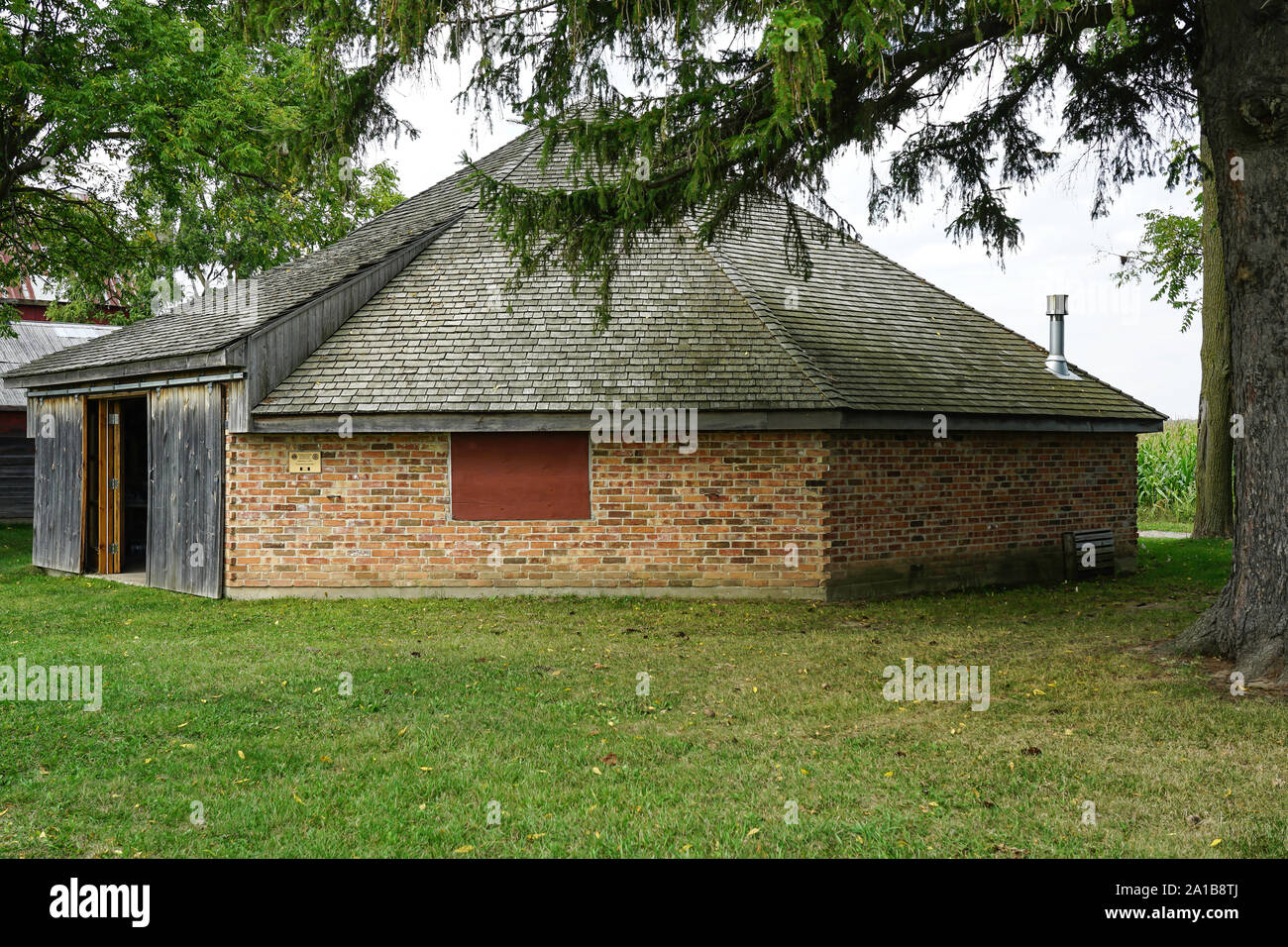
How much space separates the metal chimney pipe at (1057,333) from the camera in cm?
1598

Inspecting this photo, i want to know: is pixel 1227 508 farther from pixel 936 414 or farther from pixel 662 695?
pixel 662 695

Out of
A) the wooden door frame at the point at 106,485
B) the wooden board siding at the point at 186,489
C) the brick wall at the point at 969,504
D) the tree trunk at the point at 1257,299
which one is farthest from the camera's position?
the wooden door frame at the point at 106,485

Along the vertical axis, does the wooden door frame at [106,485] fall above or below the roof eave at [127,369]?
below

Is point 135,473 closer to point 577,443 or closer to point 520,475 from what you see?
point 520,475

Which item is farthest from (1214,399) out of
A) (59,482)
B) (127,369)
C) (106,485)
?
(59,482)

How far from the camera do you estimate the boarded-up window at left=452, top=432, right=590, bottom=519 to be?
40.1 feet

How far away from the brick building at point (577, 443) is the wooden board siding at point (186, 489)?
37mm

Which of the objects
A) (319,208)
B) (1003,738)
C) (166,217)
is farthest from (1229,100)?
(319,208)

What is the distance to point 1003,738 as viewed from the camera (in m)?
6.04

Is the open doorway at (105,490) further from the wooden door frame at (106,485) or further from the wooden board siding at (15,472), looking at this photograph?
the wooden board siding at (15,472)

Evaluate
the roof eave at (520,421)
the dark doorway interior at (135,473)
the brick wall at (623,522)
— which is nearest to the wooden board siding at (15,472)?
the dark doorway interior at (135,473)

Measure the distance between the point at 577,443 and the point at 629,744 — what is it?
661 centimetres

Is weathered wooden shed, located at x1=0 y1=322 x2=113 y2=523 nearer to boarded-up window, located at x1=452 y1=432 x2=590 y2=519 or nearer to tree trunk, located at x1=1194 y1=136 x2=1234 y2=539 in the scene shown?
boarded-up window, located at x1=452 y1=432 x2=590 y2=519

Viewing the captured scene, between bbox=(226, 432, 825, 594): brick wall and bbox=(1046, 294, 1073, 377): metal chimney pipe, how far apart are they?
6.81 metres
